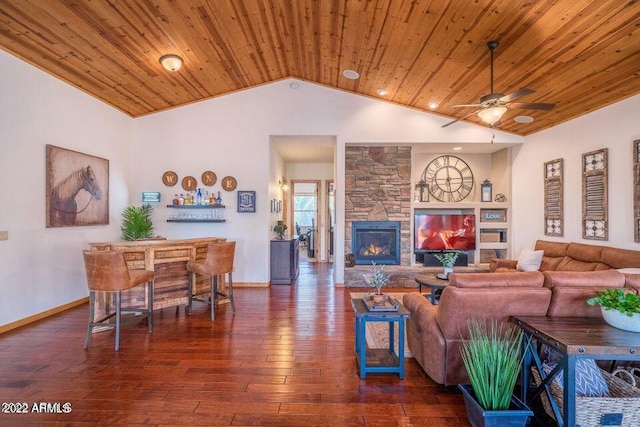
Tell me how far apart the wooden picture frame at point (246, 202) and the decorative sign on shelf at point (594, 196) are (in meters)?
5.33

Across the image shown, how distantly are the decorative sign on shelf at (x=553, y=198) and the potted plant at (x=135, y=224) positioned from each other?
6.98 metres

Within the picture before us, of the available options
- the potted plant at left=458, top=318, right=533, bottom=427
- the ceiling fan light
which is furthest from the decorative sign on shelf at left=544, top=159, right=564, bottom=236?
the potted plant at left=458, top=318, right=533, bottom=427

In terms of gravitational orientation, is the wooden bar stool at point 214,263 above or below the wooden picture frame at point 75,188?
below

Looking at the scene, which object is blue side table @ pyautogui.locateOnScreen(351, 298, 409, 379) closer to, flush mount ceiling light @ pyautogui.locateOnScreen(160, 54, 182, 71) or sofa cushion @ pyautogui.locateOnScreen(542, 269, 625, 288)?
sofa cushion @ pyautogui.locateOnScreen(542, 269, 625, 288)

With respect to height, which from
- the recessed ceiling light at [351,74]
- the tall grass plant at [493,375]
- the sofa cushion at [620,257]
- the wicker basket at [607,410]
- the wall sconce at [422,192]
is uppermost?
the recessed ceiling light at [351,74]

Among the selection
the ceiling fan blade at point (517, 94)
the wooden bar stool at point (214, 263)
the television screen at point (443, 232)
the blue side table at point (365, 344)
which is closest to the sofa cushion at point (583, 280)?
the blue side table at point (365, 344)

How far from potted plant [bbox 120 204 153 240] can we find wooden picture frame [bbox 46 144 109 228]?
349 millimetres

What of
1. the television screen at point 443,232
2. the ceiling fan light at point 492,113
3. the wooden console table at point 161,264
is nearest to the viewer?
the ceiling fan light at point 492,113

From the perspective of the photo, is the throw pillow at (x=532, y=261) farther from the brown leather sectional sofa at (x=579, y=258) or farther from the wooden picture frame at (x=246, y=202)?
the wooden picture frame at (x=246, y=202)

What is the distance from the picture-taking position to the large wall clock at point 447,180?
7121mm

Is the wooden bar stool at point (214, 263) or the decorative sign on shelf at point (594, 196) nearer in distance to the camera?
the wooden bar stool at point (214, 263)

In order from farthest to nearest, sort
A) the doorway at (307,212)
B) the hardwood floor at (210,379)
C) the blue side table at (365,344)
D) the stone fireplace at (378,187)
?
the doorway at (307,212)
the stone fireplace at (378,187)
the blue side table at (365,344)
the hardwood floor at (210,379)

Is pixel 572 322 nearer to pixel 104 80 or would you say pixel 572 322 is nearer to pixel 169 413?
pixel 169 413

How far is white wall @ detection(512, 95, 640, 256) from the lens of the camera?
13.5 ft
